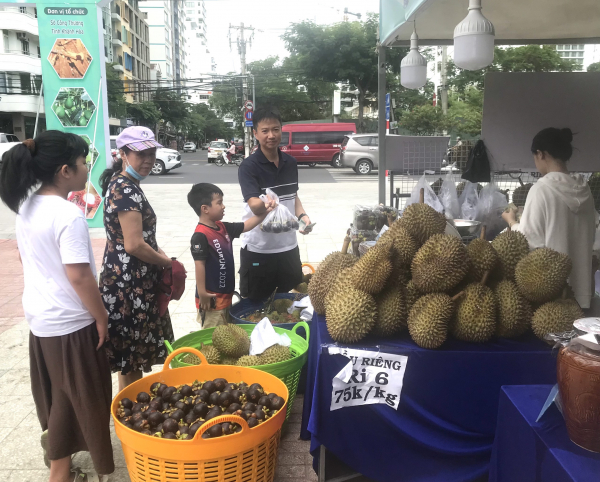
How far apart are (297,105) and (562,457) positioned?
51495mm

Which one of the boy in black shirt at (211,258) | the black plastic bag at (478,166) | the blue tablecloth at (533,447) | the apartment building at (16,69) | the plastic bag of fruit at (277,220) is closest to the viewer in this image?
the blue tablecloth at (533,447)

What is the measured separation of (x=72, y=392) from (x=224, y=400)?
29.2 inches

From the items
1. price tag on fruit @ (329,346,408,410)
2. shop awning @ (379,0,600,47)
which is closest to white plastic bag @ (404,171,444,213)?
shop awning @ (379,0,600,47)

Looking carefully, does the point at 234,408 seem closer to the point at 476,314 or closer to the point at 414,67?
the point at 476,314

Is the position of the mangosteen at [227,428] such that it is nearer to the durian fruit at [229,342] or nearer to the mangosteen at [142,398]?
the mangosteen at [142,398]

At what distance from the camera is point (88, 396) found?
2.33m

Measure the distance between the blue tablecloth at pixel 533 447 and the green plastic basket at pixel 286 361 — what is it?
3.73 feet

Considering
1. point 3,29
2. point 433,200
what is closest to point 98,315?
point 433,200

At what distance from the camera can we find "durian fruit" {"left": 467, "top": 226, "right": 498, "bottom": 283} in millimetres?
2186

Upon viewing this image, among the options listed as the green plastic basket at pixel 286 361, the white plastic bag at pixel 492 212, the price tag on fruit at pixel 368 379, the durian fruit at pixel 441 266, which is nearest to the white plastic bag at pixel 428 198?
the white plastic bag at pixel 492 212

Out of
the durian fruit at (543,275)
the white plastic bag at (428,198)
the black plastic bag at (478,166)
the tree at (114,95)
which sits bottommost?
the durian fruit at (543,275)

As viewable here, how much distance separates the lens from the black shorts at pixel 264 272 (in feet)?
12.1

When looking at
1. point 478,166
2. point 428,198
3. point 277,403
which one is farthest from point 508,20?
point 277,403

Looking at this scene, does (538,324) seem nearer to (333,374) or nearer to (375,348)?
(375,348)
